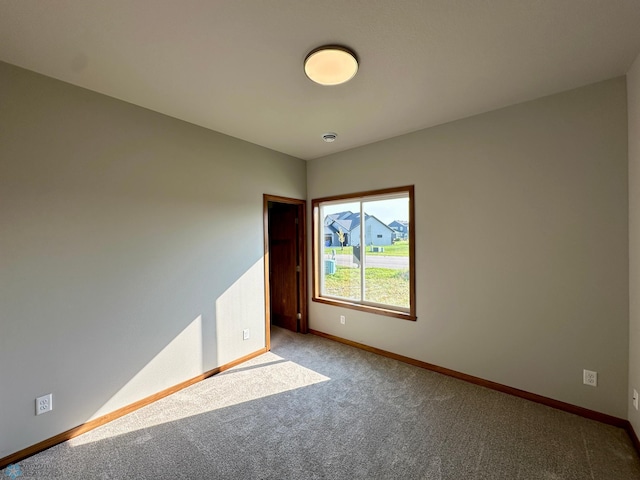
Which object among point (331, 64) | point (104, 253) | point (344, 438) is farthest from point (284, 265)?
point (331, 64)

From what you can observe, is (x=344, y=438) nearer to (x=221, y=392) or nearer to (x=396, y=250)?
(x=221, y=392)

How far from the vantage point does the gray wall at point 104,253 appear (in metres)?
1.85

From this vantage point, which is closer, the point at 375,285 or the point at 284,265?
the point at 375,285

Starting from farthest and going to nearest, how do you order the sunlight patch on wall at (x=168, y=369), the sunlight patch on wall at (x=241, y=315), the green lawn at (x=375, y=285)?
the green lawn at (x=375, y=285)
the sunlight patch on wall at (x=241, y=315)
the sunlight patch on wall at (x=168, y=369)

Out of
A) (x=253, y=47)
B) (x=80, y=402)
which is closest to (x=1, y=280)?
(x=80, y=402)

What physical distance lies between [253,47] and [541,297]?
294 cm

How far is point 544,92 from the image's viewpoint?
2246mm

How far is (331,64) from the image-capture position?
5.85ft

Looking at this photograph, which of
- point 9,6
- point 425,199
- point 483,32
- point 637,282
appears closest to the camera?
point 9,6

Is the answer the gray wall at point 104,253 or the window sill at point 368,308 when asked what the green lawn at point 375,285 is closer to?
the window sill at point 368,308

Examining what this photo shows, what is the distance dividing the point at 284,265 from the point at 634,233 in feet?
12.3

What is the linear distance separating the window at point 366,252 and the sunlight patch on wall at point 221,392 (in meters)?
1.17

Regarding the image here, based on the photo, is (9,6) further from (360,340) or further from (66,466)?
(360,340)

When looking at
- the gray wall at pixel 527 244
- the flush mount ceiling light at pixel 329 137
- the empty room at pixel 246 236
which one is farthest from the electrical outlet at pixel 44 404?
the flush mount ceiling light at pixel 329 137
